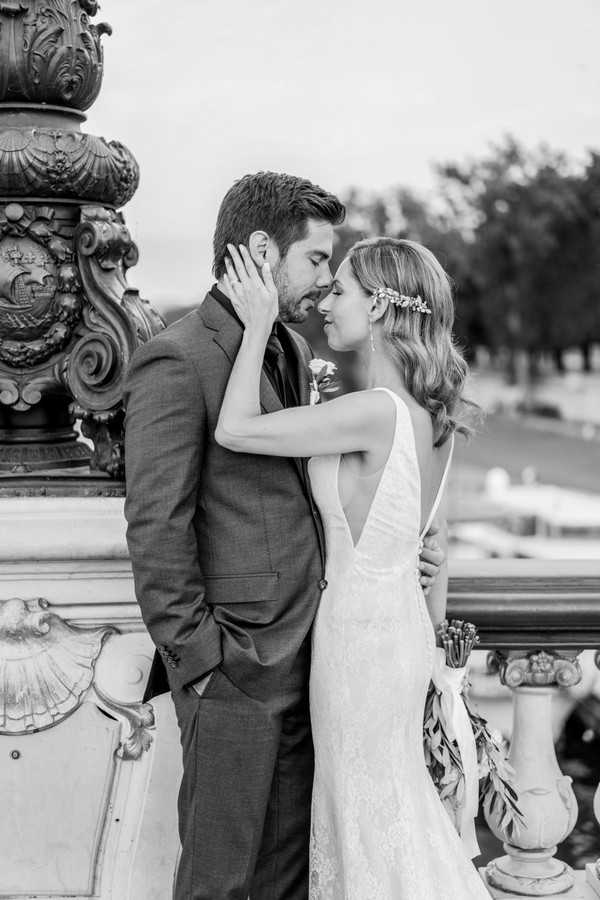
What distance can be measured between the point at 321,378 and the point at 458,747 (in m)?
1.00

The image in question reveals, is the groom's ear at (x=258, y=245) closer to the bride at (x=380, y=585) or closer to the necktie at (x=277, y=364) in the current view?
the bride at (x=380, y=585)

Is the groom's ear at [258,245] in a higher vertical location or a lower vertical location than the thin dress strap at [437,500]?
higher

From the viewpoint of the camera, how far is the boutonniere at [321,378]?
3137mm

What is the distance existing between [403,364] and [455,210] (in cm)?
5402

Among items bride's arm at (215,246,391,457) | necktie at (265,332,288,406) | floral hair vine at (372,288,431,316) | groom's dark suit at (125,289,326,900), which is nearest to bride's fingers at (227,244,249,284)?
bride's arm at (215,246,391,457)

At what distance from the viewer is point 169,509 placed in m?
2.79

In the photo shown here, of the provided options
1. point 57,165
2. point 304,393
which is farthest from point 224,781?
point 57,165

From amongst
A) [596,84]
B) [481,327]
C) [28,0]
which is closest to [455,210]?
[481,327]

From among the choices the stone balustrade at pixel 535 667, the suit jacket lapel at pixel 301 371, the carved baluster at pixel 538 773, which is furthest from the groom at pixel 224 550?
the carved baluster at pixel 538 773

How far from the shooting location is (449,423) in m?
3.12

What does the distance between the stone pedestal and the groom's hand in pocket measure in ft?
2.52

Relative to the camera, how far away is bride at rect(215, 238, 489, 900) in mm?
3006

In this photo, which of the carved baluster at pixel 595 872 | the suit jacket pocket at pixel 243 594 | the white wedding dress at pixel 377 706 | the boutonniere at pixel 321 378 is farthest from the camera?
the carved baluster at pixel 595 872

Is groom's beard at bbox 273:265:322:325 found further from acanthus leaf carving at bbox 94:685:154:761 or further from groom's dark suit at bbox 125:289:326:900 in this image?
acanthus leaf carving at bbox 94:685:154:761
